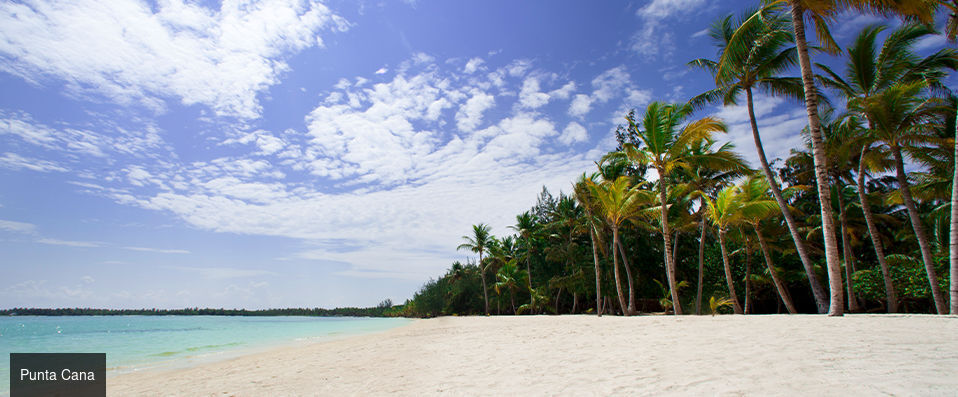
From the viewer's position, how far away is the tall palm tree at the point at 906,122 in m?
11.1

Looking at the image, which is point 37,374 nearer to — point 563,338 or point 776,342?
point 563,338

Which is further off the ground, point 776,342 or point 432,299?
point 776,342

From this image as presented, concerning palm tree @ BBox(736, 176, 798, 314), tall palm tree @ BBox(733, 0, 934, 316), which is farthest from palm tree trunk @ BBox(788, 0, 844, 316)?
palm tree @ BBox(736, 176, 798, 314)

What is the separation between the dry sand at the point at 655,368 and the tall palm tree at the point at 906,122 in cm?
650

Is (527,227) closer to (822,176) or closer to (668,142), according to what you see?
(668,142)

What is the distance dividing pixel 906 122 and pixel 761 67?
395 cm

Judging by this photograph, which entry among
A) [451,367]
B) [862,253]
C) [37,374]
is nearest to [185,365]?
[37,374]

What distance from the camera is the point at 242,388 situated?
5988mm

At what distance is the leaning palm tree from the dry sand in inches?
255

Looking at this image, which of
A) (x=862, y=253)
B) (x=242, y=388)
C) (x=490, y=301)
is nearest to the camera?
(x=242, y=388)

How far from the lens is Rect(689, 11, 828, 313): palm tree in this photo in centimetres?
1213

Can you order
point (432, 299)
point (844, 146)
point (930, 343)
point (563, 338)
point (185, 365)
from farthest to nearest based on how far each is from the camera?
point (432, 299)
point (844, 146)
point (185, 365)
point (563, 338)
point (930, 343)

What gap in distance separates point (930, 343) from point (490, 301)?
3666 centimetres

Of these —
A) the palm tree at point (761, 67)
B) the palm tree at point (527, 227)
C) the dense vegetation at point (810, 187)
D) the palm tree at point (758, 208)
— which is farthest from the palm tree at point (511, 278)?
the palm tree at point (761, 67)
